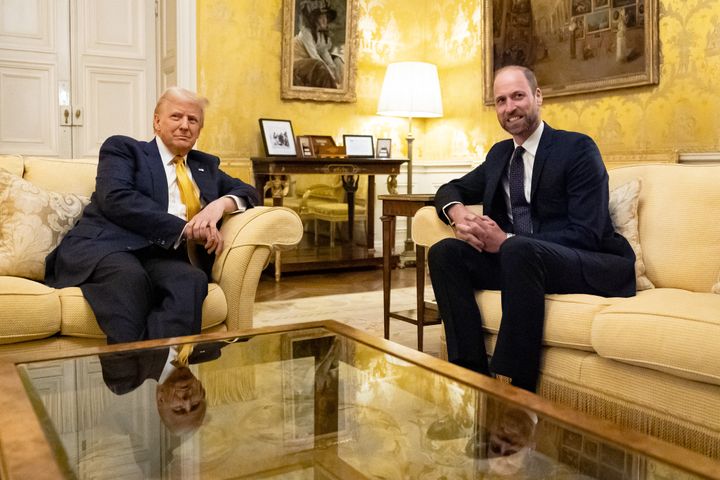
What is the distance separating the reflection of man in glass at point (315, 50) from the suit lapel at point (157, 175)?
3400 millimetres

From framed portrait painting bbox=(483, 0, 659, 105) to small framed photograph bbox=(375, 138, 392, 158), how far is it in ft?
3.71

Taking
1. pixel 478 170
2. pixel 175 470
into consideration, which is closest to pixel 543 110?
pixel 478 170

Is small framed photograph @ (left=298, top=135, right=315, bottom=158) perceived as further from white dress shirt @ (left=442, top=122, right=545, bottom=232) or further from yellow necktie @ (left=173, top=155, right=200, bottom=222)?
white dress shirt @ (left=442, top=122, right=545, bottom=232)

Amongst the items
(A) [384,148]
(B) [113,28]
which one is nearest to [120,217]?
(B) [113,28]

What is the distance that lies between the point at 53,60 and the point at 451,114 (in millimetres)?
3396

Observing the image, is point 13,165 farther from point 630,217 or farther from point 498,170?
point 630,217

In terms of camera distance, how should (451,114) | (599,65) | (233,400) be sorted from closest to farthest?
(233,400), (599,65), (451,114)

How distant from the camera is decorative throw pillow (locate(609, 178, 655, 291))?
2.70m

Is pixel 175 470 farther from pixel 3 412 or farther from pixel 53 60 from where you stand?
pixel 53 60

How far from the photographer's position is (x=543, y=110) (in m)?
5.58

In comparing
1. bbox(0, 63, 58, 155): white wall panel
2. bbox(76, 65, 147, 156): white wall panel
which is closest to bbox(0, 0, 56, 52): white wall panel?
bbox(0, 63, 58, 155): white wall panel

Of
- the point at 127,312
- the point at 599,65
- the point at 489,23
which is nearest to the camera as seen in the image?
the point at 127,312

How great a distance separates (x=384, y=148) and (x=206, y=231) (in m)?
4.06

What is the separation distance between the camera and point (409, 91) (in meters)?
6.15
